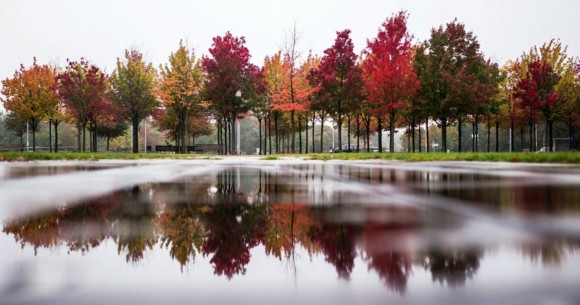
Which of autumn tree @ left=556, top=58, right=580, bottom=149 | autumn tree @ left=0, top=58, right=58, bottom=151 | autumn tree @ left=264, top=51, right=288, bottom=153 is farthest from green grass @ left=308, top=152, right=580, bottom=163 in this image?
autumn tree @ left=0, top=58, right=58, bottom=151

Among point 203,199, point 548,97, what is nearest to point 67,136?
point 548,97

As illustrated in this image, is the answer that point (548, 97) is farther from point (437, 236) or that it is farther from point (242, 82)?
point (437, 236)

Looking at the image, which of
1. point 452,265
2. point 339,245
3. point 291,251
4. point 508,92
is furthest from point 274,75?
point 452,265

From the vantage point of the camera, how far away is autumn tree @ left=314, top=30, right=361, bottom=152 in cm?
3484

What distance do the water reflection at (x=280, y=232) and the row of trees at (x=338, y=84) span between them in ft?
89.5

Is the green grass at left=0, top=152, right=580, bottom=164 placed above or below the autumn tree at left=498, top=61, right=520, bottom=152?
below

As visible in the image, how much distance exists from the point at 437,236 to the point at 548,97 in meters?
38.2

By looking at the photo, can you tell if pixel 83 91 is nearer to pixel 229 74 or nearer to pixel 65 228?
pixel 229 74

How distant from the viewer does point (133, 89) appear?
126ft

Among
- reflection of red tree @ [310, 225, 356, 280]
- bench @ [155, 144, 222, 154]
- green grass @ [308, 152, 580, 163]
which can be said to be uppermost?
bench @ [155, 144, 222, 154]

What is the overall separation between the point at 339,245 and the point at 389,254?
0.51m

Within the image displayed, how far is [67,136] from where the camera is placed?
8994cm

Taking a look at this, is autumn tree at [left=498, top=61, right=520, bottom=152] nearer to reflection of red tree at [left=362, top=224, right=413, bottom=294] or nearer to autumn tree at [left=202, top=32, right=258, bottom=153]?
autumn tree at [left=202, top=32, right=258, bottom=153]

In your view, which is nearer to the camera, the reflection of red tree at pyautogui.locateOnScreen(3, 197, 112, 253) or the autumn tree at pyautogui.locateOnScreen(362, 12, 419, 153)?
the reflection of red tree at pyautogui.locateOnScreen(3, 197, 112, 253)
